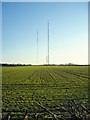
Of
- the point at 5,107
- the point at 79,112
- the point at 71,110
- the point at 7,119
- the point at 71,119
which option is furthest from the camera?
the point at 5,107

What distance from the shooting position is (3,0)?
4.54 meters

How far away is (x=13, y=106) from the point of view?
Result: 9125 mm

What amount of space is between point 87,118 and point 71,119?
277mm

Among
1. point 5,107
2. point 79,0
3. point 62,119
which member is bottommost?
point 5,107

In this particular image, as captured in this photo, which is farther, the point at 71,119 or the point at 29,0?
the point at 29,0

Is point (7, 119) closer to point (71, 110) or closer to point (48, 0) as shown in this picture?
point (71, 110)

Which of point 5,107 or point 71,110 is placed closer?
point 71,110

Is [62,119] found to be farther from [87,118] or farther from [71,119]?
[87,118]

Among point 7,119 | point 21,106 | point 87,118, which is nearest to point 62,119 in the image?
point 87,118

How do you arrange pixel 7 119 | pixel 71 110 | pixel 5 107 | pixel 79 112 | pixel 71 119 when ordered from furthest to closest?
pixel 5 107 < pixel 71 110 < pixel 79 112 < pixel 71 119 < pixel 7 119

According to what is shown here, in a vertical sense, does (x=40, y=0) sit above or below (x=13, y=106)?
above

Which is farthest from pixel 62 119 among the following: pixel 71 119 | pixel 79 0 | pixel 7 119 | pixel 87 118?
pixel 79 0

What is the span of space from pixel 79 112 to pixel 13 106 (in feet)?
17.6

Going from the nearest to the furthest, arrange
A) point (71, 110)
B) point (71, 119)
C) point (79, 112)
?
1. point (71, 119)
2. point (79, 112)
3. point (71, 110)
